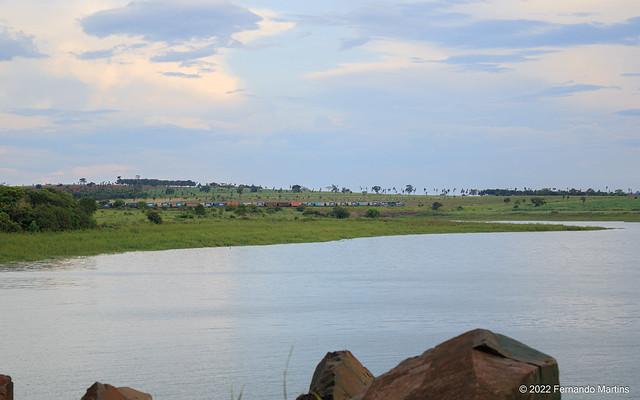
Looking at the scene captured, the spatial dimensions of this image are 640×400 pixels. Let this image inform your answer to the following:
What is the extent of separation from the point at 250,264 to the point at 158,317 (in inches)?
789

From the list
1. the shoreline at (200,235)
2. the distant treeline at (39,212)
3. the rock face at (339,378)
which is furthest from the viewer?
the distant treeline at (39,212)

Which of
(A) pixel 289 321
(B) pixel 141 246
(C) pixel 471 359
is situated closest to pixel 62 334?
(A) pixel 289 321

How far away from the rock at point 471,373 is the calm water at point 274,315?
34.8 ft

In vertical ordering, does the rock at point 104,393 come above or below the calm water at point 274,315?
above

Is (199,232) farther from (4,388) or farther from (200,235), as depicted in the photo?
(4,388)

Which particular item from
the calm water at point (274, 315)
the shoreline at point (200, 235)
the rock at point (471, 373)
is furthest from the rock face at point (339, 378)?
the shoreline at point (200, 235)

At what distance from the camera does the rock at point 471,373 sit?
4586mm

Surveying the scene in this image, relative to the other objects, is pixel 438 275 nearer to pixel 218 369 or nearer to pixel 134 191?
pixel 218 369

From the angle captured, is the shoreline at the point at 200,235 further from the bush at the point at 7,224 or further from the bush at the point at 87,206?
the bush at the point at 87,206

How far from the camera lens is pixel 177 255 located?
5294 cm

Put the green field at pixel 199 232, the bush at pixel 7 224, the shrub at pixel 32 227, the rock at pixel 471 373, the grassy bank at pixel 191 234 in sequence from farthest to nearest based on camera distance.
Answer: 1. the shrub at pixel 32 227
2. the bush at pixel 7 224
3. the green field at pixel 199 232
4. the grassy bank at pixel 191 234
5. the rock at pixel 471 373

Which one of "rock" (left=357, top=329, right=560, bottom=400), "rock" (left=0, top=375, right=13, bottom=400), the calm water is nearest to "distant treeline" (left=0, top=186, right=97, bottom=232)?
the calm water

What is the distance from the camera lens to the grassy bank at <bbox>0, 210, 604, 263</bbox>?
1971 inches

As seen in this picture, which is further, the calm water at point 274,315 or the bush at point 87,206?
the bush at point 87,206
